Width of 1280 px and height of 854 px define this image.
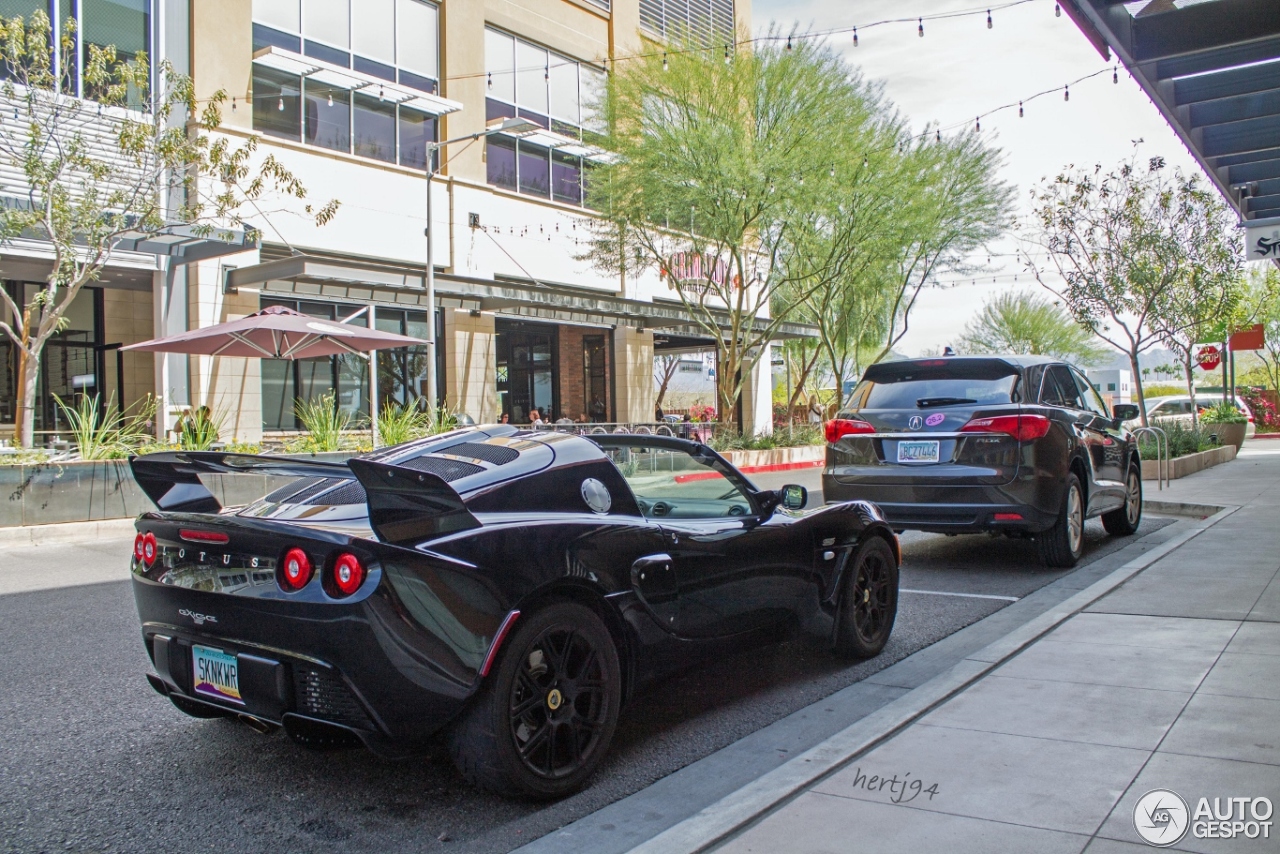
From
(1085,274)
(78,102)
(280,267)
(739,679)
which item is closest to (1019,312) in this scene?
(1085,274)

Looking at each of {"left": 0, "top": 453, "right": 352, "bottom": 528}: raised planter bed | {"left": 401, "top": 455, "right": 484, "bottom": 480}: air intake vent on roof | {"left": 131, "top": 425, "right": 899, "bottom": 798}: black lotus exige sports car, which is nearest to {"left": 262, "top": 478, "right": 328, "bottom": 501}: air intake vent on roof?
{"left": 131, "top": 425, "right": 899, "bottom": 798}: black lotus exige sports car

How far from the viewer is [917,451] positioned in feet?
25.8

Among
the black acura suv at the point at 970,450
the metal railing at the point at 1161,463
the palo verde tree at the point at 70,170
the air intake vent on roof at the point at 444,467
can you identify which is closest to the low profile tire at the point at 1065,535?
the black acura suv at the point at 970,450

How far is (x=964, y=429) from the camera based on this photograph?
768 centimetres

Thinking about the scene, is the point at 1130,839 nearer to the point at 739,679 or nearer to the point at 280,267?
the point at 739,679

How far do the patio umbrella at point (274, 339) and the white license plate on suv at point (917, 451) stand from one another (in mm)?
10571

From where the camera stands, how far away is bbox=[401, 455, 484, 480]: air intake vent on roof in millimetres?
3746

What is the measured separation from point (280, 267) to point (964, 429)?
1600cm

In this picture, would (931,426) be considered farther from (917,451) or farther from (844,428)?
(844,428)

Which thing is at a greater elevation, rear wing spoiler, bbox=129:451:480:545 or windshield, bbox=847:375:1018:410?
windshield, bbox=847:375:1018:410

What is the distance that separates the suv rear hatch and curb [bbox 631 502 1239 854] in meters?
1.85

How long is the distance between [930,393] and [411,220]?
65.2 ft

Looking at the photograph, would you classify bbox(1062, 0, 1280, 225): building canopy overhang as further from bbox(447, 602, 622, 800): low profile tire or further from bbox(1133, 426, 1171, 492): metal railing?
bbox(447, 602, 622, 800): low profile tire

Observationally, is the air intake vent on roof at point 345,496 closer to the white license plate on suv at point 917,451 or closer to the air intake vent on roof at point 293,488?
the air intake vent on roof at point 293,488
